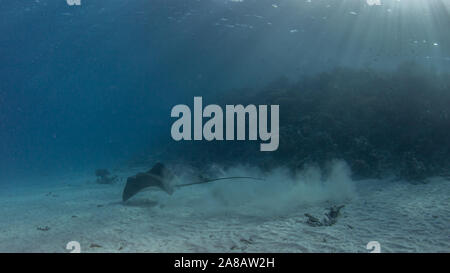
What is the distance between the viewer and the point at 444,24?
24109 millimetres

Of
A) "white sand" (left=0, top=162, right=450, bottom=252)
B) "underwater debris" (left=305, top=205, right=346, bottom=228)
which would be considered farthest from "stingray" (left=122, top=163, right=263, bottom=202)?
"underwater debris" (left=305, top=205, right=346, bottom=228)

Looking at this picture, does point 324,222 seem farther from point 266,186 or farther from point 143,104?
point 143,104

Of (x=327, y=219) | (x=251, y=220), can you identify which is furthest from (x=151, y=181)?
(x=327, y=219)

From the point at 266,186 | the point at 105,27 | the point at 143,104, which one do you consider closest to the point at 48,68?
the point at 105,27

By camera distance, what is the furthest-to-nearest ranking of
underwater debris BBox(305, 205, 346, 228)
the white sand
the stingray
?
the stingray → underwater debris BBox(305, 205, 346, 228) → the white sand

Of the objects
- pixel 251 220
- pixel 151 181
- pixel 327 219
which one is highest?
pixel 151 181

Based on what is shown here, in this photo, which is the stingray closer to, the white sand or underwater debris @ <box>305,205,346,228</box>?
the white sand

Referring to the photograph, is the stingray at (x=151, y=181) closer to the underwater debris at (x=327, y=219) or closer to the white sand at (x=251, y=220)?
the white sand at (x=251, y=220)

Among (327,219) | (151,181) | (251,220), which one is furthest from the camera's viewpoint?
(151,181)

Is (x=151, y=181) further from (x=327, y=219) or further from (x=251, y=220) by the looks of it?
(x=327, y=219)

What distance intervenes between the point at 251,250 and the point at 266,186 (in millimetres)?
5759

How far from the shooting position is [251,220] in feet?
26.2

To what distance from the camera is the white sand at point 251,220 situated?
20.3 feet

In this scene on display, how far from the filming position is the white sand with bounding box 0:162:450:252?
619 centimetres
